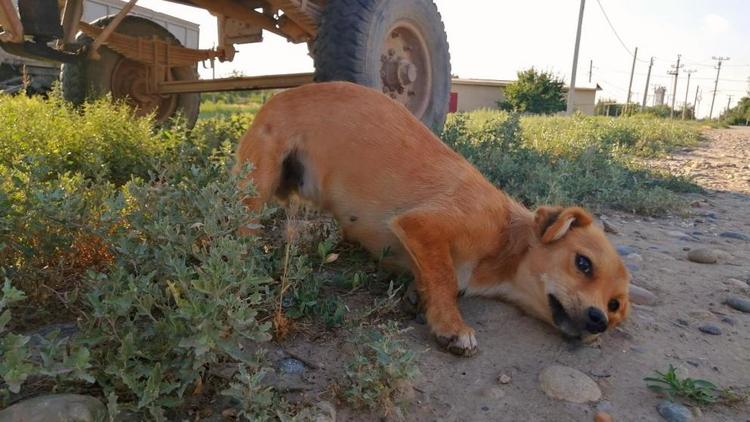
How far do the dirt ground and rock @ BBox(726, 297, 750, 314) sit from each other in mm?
42

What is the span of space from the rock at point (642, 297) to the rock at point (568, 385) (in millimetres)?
929

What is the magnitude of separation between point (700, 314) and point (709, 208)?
11.3 feet

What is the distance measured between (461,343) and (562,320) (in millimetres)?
555

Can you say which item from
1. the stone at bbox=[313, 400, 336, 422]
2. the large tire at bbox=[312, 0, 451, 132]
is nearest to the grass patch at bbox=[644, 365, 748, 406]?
the stone at bbox=[313, 400, 336, 422]

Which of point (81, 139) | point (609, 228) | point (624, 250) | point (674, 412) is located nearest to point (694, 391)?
point (674, 412)

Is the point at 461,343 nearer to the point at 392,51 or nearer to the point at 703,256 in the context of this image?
the point at 703,256

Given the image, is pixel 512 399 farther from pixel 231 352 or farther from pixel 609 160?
pixel 609 160

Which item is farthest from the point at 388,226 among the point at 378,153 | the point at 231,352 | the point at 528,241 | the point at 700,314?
the point at 700,314

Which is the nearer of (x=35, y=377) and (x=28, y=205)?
(x=35, y=377)

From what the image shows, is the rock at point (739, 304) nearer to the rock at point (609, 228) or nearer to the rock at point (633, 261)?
the rock at point (633, 261)

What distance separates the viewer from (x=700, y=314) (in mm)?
3092

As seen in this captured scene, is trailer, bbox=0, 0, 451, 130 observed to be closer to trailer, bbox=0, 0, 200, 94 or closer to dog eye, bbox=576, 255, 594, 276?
dog eye, bbox=576, 255, 594, 276

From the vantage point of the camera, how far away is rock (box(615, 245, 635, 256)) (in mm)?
3881

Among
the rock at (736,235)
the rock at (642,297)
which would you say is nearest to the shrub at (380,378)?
the rock at (642,297)
